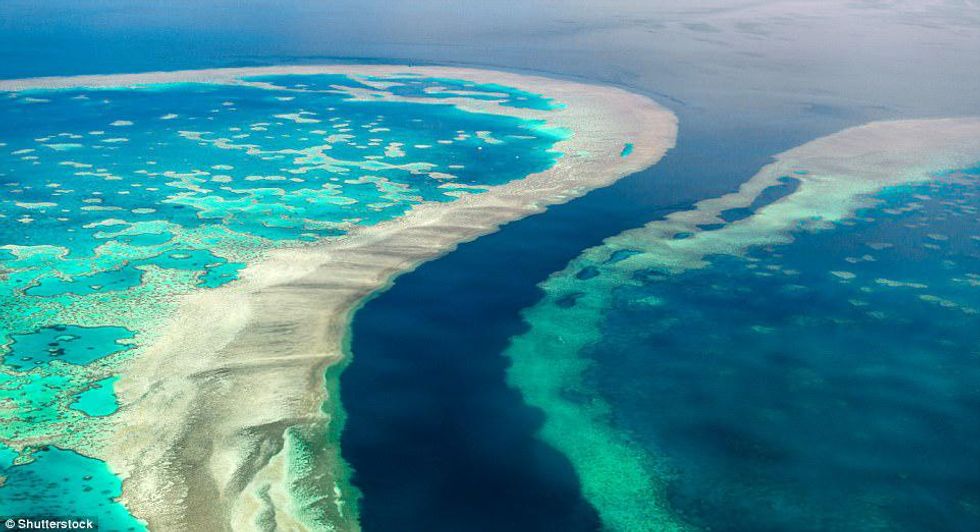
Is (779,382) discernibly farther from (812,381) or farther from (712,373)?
(712,373)

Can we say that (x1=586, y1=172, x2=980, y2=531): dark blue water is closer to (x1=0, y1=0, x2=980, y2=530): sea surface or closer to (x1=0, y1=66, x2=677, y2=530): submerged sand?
(x1=0, y1=0, x2=980, y2=530): sea surface

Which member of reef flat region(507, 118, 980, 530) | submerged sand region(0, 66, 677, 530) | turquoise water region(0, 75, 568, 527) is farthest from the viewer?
turquoise water region(0, 75, 568, 527)

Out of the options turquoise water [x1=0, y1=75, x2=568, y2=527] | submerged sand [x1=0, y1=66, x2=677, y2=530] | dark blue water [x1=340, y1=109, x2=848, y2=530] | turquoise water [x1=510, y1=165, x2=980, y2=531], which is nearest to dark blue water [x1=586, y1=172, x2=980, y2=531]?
turquoise water [x1=510, y1=165, x2=980, y2=531]

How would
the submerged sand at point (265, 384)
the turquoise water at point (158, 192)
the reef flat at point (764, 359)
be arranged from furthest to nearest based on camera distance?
the turquoise water at point (158, 192) < the reef flat at point (764, 359) < the submerged sand at point (265, 384)

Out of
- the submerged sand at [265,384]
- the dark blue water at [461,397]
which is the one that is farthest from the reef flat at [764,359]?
the submerged sand at [265,384]

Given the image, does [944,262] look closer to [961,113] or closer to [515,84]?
[961,113]

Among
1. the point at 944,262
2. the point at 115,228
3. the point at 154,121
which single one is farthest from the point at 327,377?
the point at 154,121

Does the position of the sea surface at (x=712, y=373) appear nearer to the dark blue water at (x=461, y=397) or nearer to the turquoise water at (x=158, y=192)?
the dark blue water at (x=461, y=397)
